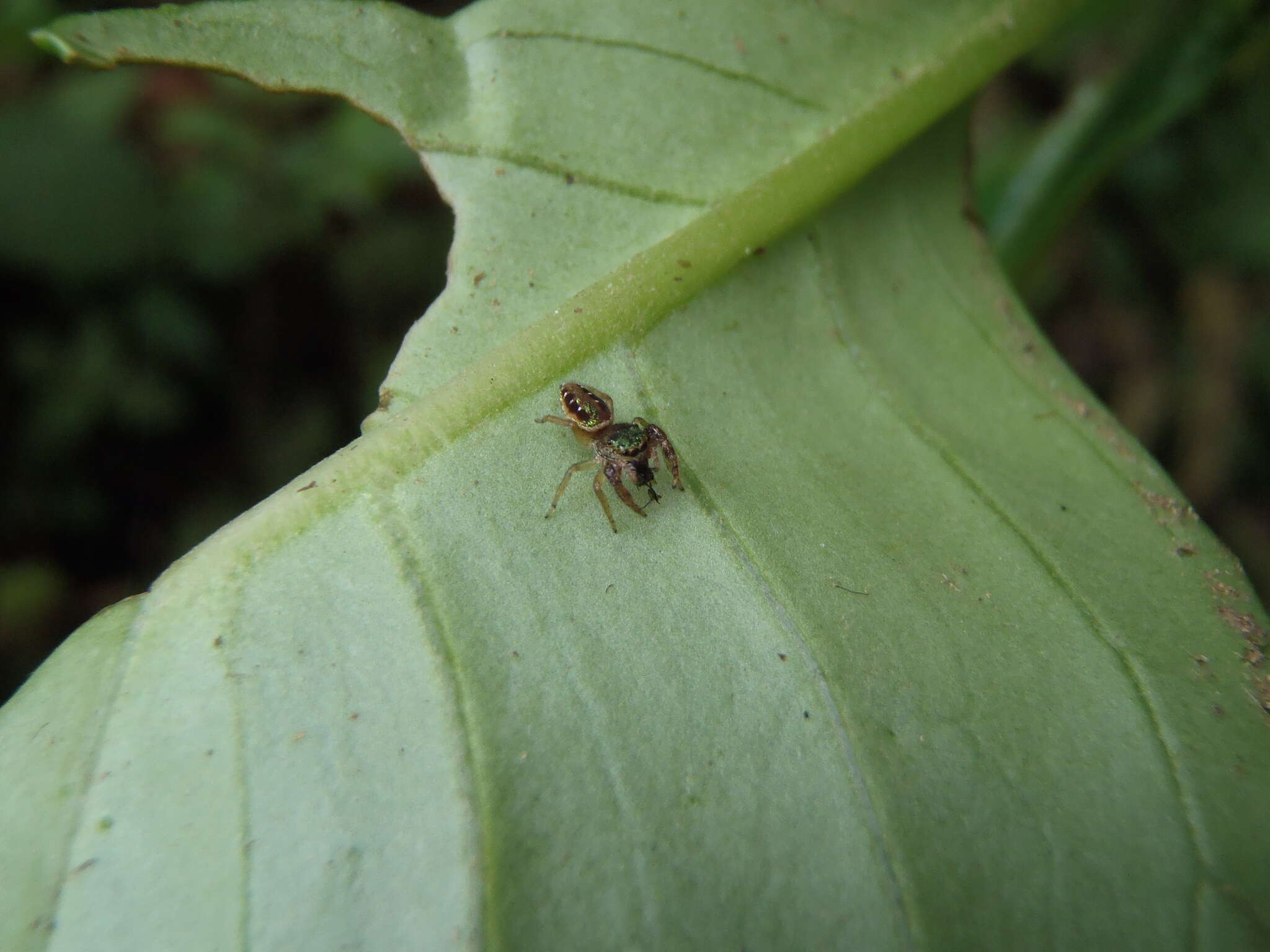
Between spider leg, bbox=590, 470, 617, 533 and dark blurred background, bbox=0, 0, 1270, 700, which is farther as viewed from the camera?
dark blurred background, bbox=0, 0, 1270, 700

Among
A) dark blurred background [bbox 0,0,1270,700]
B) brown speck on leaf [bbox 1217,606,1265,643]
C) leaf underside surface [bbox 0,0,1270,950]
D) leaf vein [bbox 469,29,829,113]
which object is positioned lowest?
brown speck on leaf [bbox 1217,606,1265,643]

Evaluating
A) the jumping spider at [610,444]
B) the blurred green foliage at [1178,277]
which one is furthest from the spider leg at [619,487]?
the blurred green foliage at [1178,277]

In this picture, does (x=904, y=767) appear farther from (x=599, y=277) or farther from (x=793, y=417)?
(x=599, y=277)

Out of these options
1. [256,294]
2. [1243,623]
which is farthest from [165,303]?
[1243,623]

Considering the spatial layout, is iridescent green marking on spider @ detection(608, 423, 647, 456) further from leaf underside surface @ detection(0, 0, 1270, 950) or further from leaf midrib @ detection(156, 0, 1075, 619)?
leaf midrib @ detection(156, 0, 1075, 619)

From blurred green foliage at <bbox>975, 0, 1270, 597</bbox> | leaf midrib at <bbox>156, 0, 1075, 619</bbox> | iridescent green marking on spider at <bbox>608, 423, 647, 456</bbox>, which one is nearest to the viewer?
leaf midrib at <bbox>156, 0, 1075, 619</bbox>

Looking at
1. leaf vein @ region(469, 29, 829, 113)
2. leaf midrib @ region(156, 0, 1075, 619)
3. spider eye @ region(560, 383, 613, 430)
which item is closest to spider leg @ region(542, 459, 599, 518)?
spider eye @ region(560, 383, 613, 430)

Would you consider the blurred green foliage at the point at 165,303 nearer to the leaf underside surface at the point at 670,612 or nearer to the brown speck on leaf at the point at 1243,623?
the leaf underside surface at the point at 670,612

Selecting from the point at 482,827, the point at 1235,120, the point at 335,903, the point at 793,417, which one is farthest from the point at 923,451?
the point at 1235,120
